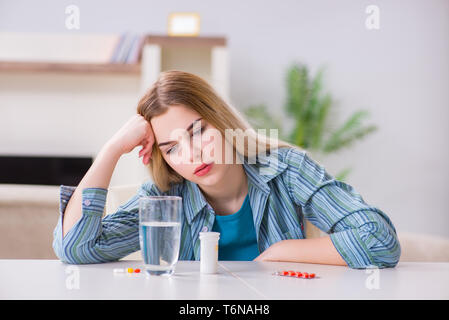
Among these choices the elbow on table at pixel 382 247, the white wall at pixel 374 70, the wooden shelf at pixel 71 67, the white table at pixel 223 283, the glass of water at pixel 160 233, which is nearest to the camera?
the white table at pixel 223 283

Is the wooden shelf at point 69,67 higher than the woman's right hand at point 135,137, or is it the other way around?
the wooden shelf at point 69,67

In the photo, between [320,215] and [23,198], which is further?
[23,198]

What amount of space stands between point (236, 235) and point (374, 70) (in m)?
3.61

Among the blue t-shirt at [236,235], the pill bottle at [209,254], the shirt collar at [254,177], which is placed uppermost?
the shirt collar at [254,177]

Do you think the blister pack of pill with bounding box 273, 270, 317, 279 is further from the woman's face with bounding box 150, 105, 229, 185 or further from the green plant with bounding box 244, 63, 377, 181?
the green plant with bounding box 244, 63, 377, 181

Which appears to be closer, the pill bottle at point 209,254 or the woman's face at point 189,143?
the pill bottle at point 209,254

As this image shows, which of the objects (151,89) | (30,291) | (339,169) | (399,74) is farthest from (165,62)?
(30,291)

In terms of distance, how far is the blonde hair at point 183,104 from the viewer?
4.63 ft

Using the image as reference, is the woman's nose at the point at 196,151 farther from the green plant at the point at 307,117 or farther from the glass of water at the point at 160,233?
the green plant at the point at 307,117

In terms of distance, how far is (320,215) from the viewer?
4.66 feet

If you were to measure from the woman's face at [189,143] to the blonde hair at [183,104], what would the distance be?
0.07ft

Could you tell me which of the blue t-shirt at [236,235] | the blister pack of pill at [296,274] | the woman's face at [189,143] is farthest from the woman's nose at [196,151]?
A: the blister pack of pill at [296,274]

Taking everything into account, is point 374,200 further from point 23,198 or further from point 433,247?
point 23,198
